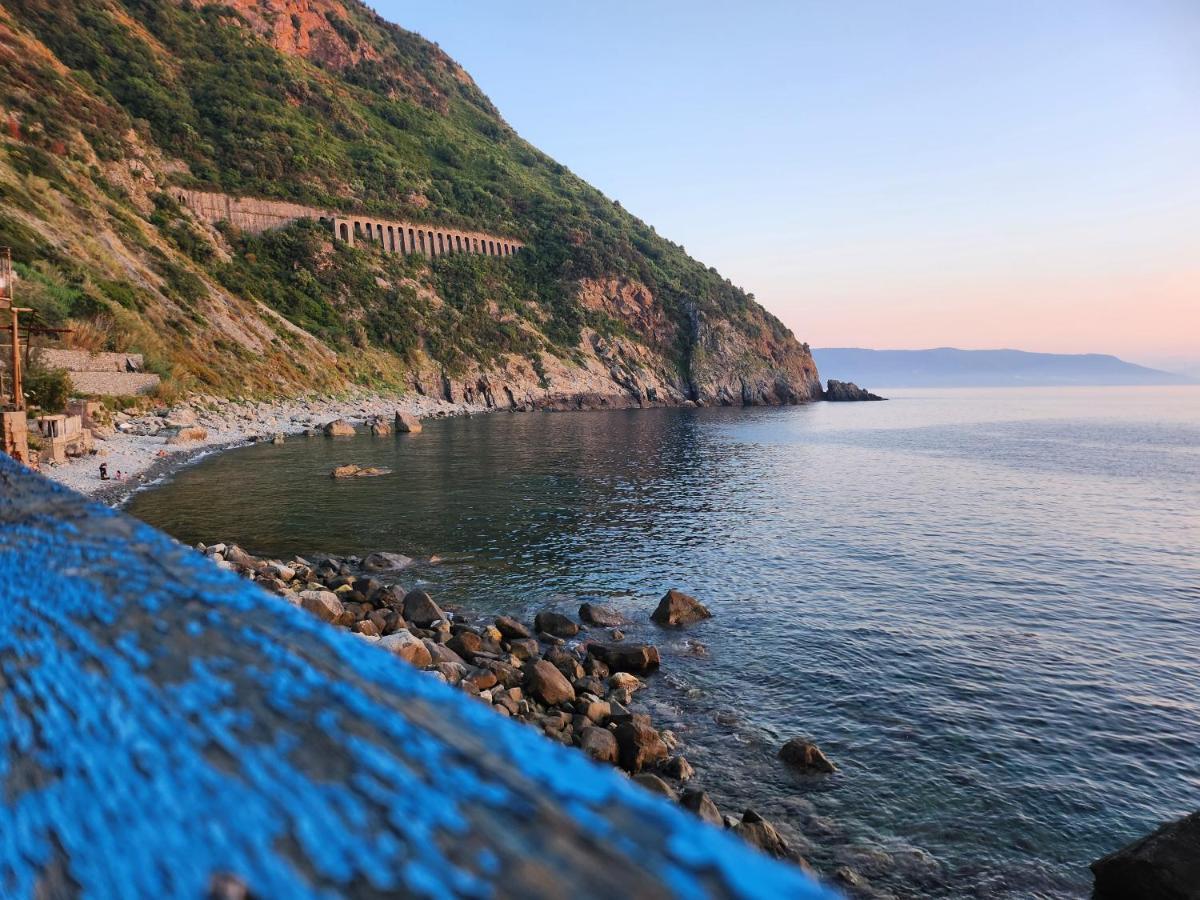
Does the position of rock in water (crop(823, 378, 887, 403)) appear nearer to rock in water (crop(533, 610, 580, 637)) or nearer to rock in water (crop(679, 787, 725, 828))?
rock in water (crop(533, 610, 580, 637))

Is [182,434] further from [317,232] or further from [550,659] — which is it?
[317,232]

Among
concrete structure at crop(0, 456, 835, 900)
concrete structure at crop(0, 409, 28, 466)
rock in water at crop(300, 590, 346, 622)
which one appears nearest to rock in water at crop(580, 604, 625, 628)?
rock in water at crop(300, 590, 346, 622)

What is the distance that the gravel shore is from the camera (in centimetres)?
2751

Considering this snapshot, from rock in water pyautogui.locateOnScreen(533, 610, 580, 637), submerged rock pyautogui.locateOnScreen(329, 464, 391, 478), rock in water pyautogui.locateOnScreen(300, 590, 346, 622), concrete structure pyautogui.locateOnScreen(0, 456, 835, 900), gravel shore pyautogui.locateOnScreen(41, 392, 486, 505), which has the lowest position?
rock in water pyautogui.locateOnScreen(533, 610, 580, 637)

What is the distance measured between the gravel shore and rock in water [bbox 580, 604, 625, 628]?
17.6 m

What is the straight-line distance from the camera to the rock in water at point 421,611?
15.9 metres

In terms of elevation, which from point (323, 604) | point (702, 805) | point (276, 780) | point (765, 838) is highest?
point (276, 780)

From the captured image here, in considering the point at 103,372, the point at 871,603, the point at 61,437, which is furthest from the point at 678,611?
the point at 103,372

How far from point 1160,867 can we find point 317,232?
3899 inches

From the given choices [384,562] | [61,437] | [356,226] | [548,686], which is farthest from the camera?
[356,226]

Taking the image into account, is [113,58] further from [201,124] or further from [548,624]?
[548,624]

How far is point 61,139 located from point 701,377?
90661 millimetres

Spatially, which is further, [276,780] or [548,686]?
[548,686]

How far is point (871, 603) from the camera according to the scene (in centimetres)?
1912
